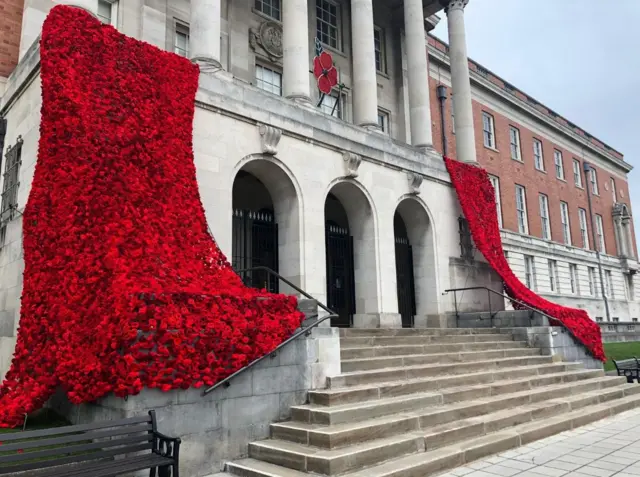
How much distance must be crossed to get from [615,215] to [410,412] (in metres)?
39.9

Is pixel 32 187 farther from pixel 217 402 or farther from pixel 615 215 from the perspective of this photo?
pixel 615 215

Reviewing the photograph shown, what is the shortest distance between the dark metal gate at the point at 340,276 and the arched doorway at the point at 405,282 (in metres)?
2.12

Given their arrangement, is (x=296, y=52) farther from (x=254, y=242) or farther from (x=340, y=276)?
(x=340, y=276)

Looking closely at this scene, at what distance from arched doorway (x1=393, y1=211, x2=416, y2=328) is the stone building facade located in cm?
5

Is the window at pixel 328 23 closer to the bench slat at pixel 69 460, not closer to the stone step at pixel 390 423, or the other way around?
the stone step at pixel 390 423

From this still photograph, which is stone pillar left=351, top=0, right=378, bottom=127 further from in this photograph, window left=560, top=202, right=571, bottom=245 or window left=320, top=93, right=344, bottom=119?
window left=560, top=202, right=571, bottom=245

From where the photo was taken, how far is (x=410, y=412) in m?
7.86

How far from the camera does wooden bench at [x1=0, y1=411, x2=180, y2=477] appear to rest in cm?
490

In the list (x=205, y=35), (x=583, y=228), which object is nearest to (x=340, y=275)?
(x=205, y=35)

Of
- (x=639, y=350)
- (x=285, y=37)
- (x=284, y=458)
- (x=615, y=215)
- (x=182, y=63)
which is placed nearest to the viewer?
(x=284, y=458)

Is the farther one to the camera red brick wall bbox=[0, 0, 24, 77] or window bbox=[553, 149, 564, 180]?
window bbox=[553, 149, 564, 180]

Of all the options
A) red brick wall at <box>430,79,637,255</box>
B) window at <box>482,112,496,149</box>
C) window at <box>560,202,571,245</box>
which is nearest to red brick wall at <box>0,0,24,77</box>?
red brick wall at <box>430,79,637,255</box>

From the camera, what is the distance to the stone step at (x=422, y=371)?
8.25 meters

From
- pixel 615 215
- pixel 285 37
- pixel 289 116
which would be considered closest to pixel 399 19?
pixel 285 37
